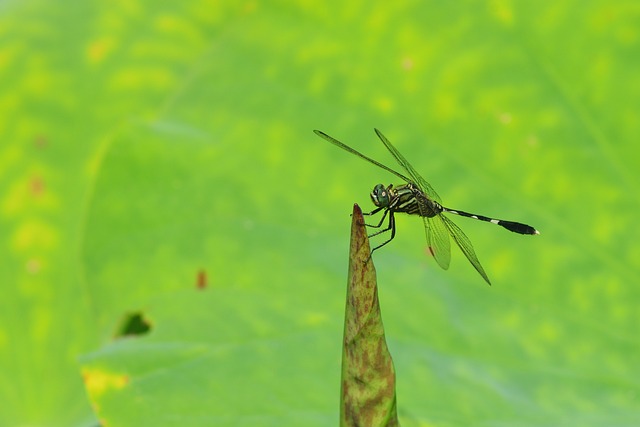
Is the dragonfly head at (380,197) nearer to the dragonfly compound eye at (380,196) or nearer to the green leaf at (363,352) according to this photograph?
the dragonfly compound eye at (380,196)

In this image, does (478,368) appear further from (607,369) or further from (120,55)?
(120,55)

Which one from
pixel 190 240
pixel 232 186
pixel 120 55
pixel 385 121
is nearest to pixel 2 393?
pixel 190 240

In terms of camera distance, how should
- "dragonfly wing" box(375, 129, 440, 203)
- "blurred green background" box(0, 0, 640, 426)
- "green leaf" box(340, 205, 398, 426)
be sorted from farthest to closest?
"dragonfly wing" box(375, 129, 440, 203)
"blurred green background" box(0, 0, 640, 426)
"green leaf" box(340, 205, 398, 426)

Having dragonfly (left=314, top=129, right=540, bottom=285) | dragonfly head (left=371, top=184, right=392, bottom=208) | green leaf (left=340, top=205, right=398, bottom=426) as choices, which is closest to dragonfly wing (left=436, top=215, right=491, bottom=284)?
dragonfly (left=314, top=129, right=540, bottom=285)

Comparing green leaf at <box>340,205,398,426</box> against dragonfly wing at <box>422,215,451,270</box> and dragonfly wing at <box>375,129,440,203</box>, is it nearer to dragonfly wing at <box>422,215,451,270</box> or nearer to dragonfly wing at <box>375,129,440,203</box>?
dragonfly wing at <box>422,215,451,270</box>

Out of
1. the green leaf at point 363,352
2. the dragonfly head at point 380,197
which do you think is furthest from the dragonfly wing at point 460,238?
the green leaf at point 363,352

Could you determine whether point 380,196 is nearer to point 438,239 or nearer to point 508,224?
point 438,239
